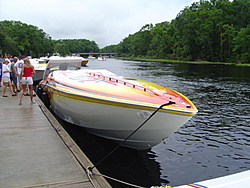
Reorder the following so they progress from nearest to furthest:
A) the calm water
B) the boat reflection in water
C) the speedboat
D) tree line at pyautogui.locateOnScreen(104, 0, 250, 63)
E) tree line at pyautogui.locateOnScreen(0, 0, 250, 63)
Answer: the speedboat, the boat reflection in water, the calm water, tree line at pyautogui.locateOnScreen(104, 0, 250, 63), tree line at pyautogui.locateOnScreen(0, 0, 250, 63)

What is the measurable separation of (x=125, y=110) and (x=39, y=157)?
1991 millimetres

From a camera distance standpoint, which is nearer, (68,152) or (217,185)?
(217,185)

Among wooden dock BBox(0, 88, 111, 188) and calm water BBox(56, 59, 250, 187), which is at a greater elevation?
wooden dock BBox(0, 88, 111, 188)

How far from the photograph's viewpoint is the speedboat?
5.46 meters

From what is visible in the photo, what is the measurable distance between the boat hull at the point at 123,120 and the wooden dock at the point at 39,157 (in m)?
0.75

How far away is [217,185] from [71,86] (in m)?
4.96

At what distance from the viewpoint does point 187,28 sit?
75.4 meters

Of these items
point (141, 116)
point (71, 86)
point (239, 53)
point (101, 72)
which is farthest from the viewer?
point (239, 53)

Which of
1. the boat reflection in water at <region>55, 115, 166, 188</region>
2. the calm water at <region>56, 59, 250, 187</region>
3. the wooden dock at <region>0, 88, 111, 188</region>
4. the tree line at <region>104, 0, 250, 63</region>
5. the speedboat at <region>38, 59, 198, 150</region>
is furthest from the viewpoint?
the tree line at <region>104, 0, 250, 63</region>

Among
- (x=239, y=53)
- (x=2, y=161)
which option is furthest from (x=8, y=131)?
(x=239, y=53)

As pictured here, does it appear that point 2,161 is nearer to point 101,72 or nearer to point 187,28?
point 101,72

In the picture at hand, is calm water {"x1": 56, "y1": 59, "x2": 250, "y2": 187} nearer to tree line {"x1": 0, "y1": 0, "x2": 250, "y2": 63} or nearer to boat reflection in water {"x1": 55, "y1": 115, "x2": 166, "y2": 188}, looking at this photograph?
boat reflection in water {"x1": 55, "y1": 115, "x2": 166, "y2": 188}

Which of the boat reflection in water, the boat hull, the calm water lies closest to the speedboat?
the boat hull

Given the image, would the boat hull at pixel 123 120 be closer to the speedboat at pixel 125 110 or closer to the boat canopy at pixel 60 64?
the speedboat at pixel 125 110
